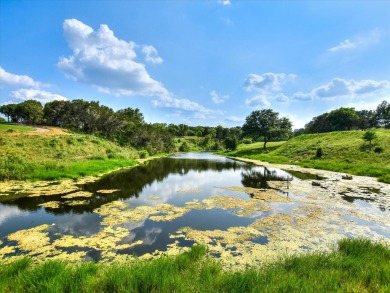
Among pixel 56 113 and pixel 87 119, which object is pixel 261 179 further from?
pixel 56 113

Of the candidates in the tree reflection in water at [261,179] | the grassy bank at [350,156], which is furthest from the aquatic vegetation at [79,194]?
the grassy bank at [350,156]

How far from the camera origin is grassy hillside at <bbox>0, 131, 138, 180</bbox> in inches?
899

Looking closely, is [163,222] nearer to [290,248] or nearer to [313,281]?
[290,248]

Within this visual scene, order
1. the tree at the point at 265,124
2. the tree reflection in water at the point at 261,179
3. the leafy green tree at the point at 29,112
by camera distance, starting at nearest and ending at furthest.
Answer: the tree reflection in water at the point at 261,179 < the leafy green tree at the point at 29,112 < the tree at the point at 265,124

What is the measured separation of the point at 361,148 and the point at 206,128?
156m

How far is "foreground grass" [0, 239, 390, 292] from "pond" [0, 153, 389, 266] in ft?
6.20

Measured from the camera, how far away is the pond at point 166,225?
9.12m

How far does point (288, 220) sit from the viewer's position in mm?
12961

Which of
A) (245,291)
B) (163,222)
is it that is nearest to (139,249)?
(163,222)

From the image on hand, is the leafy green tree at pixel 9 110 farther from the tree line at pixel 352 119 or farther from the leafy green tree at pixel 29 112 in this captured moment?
the tree line at pixel 352 119

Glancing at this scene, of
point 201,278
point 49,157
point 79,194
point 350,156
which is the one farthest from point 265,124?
point 201,278

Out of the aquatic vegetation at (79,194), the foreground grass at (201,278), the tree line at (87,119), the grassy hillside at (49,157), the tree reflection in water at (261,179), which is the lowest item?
the tree reflection in water at (261,179)

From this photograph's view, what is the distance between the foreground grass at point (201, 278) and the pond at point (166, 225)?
1.89 m

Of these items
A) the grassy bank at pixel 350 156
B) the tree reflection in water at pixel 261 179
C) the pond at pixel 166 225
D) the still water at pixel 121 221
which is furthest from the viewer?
the grassy bank at pixel 350 156
